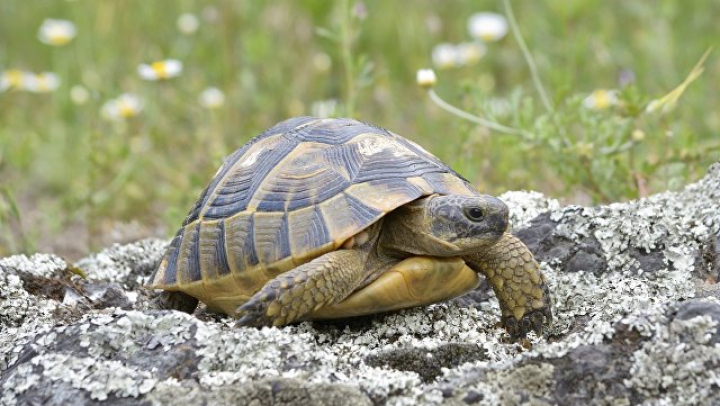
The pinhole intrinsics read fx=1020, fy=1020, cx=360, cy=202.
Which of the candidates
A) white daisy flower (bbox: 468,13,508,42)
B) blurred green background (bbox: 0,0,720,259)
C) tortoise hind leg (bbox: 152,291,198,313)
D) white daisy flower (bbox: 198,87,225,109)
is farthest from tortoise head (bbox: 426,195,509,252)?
white daisy flower (bbox: 468,13,508,42)

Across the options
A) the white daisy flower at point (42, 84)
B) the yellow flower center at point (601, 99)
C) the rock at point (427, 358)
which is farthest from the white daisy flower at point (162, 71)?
the rock at point (427, 358)

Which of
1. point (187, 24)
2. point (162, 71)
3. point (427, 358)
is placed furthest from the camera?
point (187, 24)

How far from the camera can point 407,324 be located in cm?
280

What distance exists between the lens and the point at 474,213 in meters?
2.74

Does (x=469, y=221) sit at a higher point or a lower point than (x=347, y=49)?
lower

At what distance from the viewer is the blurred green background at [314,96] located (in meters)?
4.55

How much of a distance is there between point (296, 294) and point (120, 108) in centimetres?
387

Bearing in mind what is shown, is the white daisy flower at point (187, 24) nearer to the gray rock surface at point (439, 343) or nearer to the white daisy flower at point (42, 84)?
the white daisy flower at point (42, 84)

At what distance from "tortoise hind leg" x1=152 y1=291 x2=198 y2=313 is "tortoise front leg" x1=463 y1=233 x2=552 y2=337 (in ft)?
3.04

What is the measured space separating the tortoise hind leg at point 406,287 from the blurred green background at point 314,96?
5.24 feet

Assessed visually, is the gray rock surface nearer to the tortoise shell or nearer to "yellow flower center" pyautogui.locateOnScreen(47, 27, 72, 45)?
the tortoise shell

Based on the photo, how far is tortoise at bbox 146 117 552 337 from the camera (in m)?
2.70

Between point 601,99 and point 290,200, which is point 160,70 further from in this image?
point 290,200

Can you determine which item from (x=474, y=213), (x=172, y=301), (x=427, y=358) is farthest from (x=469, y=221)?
(x=172, y=301)
